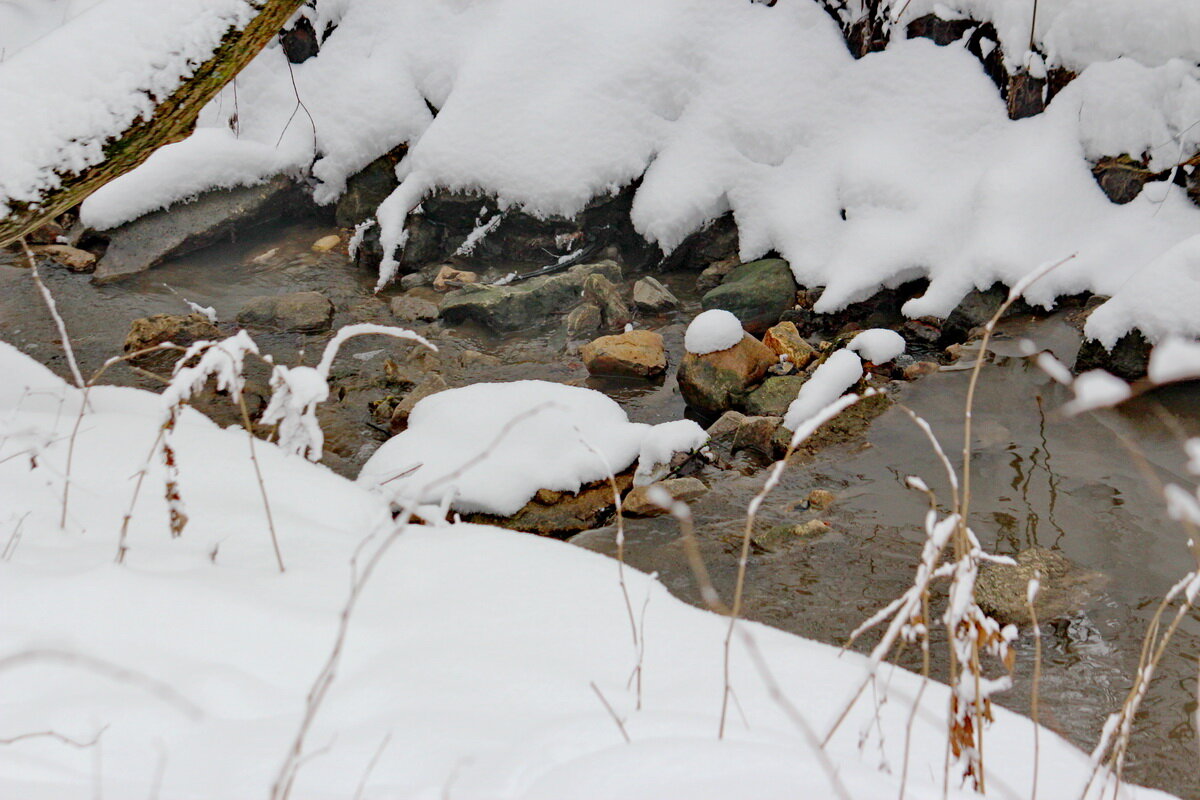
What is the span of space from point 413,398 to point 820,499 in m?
2.45

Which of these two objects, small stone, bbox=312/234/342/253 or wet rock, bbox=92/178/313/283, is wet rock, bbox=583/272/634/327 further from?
wet rock, bbox=92/178/313/283

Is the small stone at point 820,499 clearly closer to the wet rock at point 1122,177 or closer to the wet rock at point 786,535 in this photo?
the wet rock at point 786,535

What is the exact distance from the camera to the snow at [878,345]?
519 cm

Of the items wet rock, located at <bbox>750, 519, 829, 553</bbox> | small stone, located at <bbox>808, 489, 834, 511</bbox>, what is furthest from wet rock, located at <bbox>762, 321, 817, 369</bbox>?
wet rock, located at <bbox>750, 519, 829, 553</bbox>

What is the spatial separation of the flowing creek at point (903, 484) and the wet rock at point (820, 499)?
53 mm

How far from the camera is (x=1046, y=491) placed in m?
3.97

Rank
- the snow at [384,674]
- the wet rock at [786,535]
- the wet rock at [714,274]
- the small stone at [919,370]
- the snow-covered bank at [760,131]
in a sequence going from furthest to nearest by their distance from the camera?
the wet rock at [714,274], the snow-covered bank at [760,131], the small stone at [919,370], the wet rock at [786,535], the snow at [384,674]

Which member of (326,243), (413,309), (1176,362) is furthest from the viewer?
(326,243)

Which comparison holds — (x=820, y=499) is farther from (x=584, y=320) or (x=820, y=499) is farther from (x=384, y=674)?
(x=384, y=674)

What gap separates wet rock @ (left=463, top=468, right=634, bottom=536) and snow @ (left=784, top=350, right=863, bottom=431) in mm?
1219

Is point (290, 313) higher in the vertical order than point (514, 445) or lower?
higher

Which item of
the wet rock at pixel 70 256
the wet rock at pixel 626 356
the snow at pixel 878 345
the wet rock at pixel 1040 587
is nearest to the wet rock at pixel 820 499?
the wet rock at pixel 1040 587

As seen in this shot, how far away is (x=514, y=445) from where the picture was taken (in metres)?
4.18

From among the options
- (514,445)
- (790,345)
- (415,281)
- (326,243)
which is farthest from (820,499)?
(326,243)
